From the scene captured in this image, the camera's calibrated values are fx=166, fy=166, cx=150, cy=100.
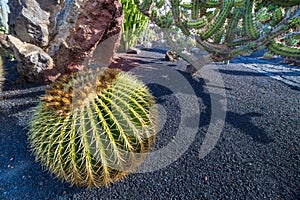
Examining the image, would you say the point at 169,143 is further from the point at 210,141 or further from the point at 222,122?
the point at 222,122

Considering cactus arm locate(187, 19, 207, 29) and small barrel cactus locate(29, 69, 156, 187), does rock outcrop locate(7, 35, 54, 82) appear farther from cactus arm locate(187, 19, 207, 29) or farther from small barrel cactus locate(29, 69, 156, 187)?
cactus arm locate(187, 19, 207, 29)

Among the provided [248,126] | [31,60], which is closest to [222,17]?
[248,126]

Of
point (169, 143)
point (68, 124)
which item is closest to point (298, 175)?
point (169, 143)

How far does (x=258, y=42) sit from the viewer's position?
1637 mm

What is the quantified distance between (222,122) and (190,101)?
481 millimetres

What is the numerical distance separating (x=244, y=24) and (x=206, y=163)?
4.75 ft

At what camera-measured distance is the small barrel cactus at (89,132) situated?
99cm

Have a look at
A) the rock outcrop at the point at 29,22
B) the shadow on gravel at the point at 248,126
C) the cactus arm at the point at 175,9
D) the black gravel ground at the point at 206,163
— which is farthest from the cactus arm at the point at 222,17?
the rock outcrop at the point at 29,22

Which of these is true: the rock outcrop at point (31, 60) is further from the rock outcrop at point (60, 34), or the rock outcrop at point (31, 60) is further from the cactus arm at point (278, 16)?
the cactus arm at point (278, 16)

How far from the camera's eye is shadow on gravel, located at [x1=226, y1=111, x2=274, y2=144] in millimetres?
1570

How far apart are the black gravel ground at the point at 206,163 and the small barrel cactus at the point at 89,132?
213mm

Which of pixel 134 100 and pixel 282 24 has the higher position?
pixel 282 24

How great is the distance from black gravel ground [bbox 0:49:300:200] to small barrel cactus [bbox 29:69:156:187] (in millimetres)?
213

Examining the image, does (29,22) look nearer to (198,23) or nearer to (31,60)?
(31,60)
